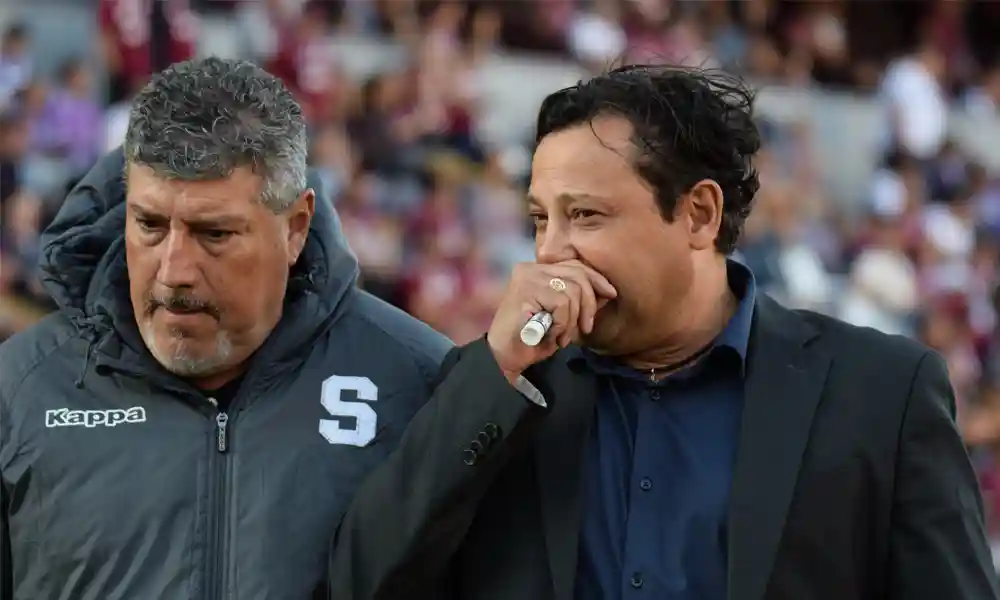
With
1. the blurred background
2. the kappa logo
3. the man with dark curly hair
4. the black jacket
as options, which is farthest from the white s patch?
the blurred background

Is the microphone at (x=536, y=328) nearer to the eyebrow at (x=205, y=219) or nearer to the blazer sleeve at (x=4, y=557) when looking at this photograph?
the eyebrow at (x=205, y=219)

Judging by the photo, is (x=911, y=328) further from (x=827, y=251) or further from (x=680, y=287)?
(x=680, y=287)

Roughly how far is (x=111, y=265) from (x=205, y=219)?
352 millimetres

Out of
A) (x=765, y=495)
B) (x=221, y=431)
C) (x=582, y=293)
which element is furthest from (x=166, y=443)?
(x=765, y=495)

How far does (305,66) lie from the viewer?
9.62 meters

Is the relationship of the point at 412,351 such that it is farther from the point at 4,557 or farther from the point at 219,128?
the point at 4,557

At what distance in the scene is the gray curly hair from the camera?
2799 mm

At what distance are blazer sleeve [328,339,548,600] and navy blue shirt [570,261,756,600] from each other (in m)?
0.20

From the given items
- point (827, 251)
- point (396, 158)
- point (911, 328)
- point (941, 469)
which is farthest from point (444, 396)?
point (827, 251)

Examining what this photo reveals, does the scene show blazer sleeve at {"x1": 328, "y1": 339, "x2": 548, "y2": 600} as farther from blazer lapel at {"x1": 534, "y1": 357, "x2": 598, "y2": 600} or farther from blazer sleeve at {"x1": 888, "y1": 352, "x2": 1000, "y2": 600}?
blazer sleeve at {"x1": 888, "y1": 352, "x2": 1000, "y2": 600}

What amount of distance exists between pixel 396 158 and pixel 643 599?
708 centimetres

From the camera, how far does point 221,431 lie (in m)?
2.91

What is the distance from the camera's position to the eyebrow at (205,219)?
2.79 m

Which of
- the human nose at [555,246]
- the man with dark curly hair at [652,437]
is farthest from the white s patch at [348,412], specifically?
the human nose at [555,246]
